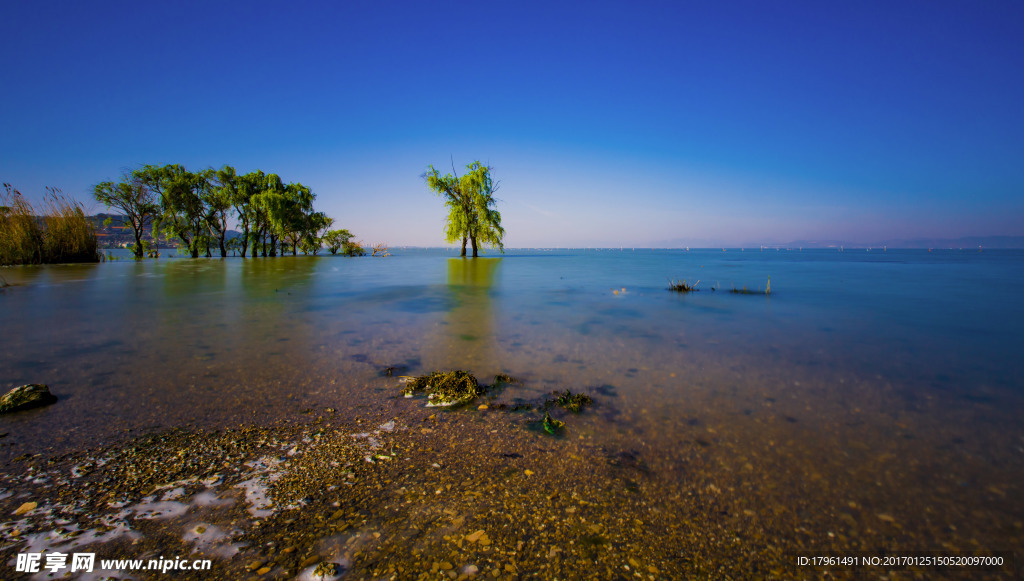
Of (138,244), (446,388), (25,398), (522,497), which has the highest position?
(138,244)

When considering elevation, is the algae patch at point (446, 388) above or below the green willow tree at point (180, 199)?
below

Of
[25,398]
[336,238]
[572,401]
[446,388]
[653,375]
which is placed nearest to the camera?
[25,398]

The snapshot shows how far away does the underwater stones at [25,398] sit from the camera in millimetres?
4016

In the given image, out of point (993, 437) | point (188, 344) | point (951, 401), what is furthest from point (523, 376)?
point (188, 344)

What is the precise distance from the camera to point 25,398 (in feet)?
13.5

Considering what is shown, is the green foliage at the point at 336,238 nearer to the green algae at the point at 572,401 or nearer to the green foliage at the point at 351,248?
the green foliage at the point at 351,248

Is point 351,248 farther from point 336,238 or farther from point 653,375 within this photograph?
point 653,375

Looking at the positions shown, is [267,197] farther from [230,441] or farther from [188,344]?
[230,441]

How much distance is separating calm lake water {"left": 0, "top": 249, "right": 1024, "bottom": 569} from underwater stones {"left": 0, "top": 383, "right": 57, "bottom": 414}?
0.18 m

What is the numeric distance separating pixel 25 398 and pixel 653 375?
25.2ft

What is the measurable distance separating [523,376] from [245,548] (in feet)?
12.9

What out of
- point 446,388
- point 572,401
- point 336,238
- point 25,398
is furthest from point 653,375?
point 336,238

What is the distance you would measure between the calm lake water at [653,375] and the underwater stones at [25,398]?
7.1 inches

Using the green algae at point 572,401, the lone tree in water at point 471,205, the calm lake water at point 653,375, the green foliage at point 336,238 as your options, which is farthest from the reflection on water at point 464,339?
the green foliage at point 336,238
